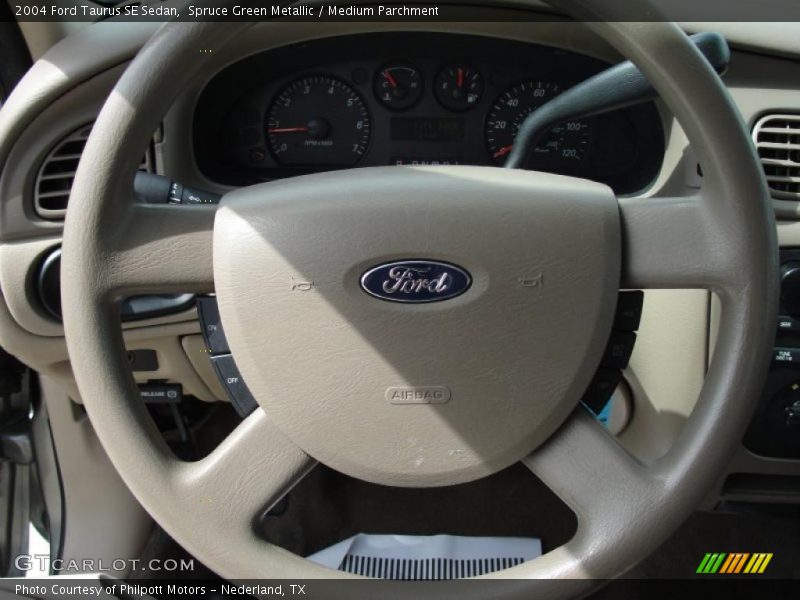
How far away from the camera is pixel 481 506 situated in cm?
189

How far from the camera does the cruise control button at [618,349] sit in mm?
896

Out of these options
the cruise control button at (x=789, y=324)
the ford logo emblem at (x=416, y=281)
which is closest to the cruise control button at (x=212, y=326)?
the ford logo emblem at (x=416, y=281)

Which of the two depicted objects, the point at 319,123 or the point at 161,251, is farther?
the point at 319,123

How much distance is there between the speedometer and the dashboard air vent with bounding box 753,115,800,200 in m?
0.27

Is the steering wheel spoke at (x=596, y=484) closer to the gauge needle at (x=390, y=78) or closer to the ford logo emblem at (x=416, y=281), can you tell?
the ford logo emblem at (x=416, y=281)

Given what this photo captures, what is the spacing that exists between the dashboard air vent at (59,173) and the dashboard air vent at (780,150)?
3.10ft

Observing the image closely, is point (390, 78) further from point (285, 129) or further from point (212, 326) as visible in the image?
point (212, 326)

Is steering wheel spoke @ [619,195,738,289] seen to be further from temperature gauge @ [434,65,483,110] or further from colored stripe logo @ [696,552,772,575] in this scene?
colored stripe logo @ [696,552,772,575]

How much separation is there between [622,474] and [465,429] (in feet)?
0.55

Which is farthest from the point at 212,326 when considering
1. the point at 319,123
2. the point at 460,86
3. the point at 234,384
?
the point at 460,86

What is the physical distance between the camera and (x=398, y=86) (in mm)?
1370

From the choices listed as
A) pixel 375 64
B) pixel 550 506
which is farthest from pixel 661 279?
pixel 550 506

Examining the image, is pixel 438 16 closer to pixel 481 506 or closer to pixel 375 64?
pixel 375 64

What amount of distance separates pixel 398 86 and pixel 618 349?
0.67 metres
